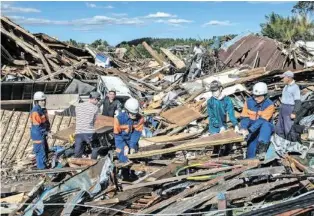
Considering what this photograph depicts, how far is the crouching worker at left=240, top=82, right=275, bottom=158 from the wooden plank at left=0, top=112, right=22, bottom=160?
5.87 meters

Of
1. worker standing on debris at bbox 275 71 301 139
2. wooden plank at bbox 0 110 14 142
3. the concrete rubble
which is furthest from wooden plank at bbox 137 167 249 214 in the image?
wooden plank at bbox 0 110 14 142

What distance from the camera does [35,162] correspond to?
10.2m

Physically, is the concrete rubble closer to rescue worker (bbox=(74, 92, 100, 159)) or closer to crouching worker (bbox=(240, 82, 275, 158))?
crouching worker (bbox=(240, 82, 275, 158))

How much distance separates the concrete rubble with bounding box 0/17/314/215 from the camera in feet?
18.1

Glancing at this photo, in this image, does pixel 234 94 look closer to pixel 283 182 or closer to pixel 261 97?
pixel 261 97

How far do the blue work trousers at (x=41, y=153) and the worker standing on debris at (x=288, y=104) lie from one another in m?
4.39

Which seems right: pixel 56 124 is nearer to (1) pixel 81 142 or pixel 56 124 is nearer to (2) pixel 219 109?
(1) pixel 81 142

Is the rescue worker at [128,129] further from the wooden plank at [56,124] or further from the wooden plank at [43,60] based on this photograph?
the wooden plank at [43,60]

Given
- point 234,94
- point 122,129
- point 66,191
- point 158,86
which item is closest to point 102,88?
point 158,86

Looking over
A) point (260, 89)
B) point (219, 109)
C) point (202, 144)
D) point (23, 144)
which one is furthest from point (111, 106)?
point (202, 144)

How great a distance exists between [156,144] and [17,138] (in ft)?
15.5

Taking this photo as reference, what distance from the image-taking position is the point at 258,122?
300 inches

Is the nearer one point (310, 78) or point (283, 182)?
point (283, 182)

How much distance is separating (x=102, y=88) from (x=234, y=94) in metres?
4.10
